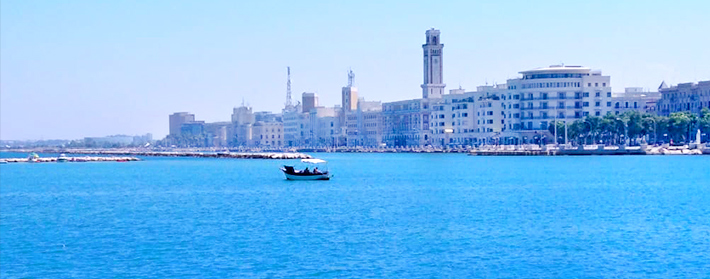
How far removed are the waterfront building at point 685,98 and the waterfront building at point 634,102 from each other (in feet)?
6.10

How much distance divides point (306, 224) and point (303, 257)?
9478mm

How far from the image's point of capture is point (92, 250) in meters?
35.5

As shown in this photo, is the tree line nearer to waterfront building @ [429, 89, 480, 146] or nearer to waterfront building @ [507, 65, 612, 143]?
waterfront building @ [507, 65, 612, 143]

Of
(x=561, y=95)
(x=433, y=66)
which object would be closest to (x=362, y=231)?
(x=561, y=95)

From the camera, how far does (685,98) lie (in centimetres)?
15750

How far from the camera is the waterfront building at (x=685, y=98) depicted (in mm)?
152125

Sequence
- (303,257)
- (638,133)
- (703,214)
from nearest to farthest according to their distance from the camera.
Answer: (303,257) → (703,214) → (638,133)

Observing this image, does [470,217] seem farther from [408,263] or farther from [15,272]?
[15,272]

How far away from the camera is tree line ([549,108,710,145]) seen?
451 ft

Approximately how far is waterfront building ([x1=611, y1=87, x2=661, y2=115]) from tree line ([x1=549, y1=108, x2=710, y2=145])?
11763 millimetres

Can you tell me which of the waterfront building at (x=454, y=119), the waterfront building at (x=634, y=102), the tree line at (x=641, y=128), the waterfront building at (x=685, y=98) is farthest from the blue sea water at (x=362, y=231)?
the waterfront building at (x=454, y=119)

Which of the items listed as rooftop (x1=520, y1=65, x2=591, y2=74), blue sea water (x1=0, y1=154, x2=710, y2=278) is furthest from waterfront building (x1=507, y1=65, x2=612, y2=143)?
blue sea water (x1=0, y1=154, x2=710, y2=278)

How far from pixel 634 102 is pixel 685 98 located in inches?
391

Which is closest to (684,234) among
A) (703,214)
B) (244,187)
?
(703,214)
